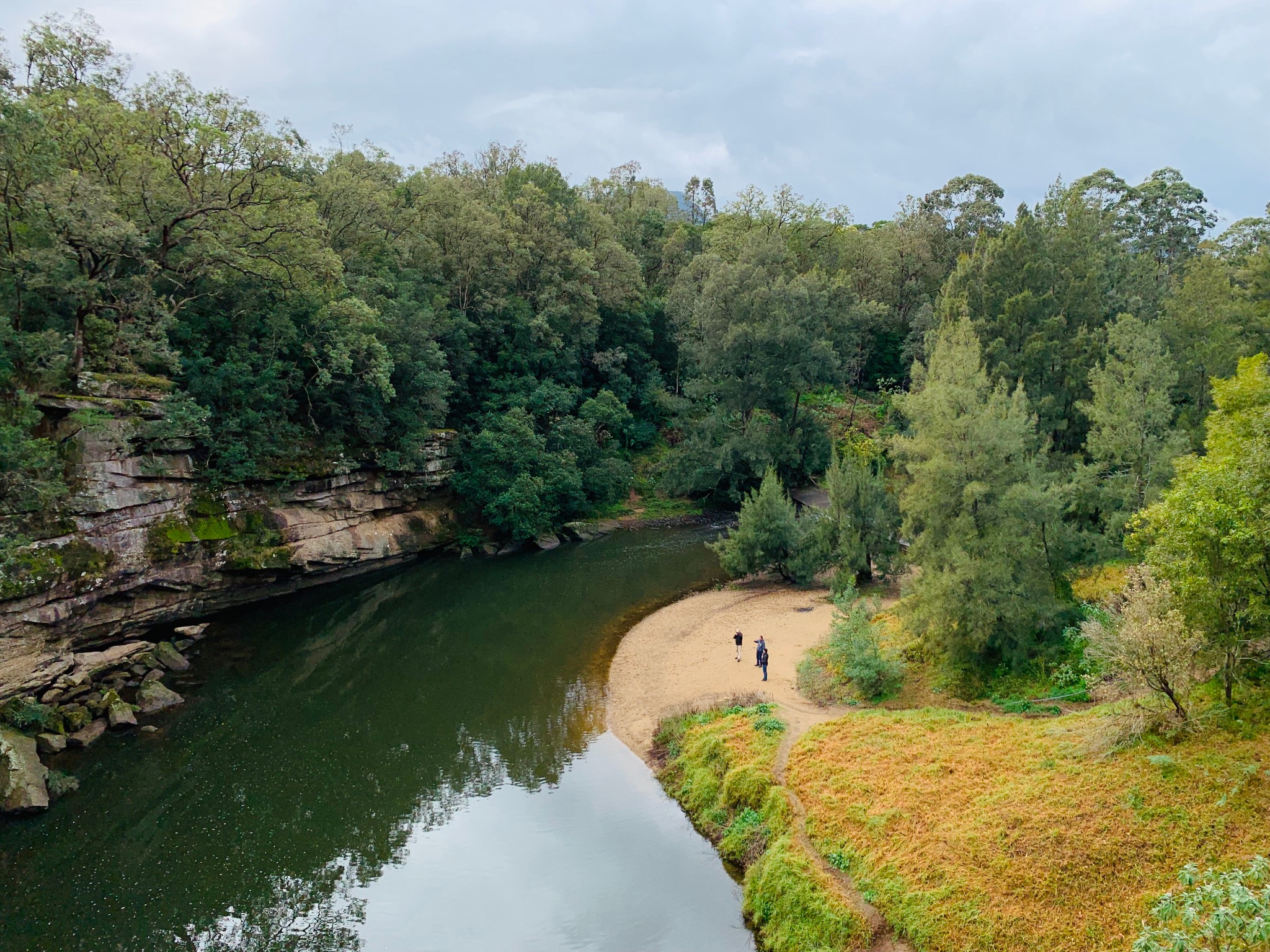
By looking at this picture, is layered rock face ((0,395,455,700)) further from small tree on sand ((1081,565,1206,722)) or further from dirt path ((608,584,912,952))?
small tree on sand ((1081,565,1206,722))

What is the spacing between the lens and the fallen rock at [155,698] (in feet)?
74.8

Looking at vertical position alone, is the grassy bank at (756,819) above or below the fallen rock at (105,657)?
below

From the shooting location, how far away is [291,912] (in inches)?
582

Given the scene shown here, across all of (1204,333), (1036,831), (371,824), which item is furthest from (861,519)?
(371,824)

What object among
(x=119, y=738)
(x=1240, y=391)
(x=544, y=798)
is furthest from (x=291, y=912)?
(x=1240, y=391)

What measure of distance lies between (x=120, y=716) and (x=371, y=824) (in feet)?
31.8

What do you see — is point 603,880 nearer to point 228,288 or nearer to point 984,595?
point 984,595

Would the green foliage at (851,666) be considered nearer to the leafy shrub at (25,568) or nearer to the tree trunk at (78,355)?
the leafy shrub at (25,568)

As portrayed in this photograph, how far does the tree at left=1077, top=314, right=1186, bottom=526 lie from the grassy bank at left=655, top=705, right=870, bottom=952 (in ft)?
47.4

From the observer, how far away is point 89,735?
20891 millimetres

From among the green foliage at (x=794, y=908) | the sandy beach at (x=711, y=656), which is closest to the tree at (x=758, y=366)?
the sandy beach at (x=711, y=656)

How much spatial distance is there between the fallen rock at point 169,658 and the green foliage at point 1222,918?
2777 centimetres

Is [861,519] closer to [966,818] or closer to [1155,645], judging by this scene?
[1155,645]

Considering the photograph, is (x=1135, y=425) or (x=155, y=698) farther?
(x=1135, y=425)
